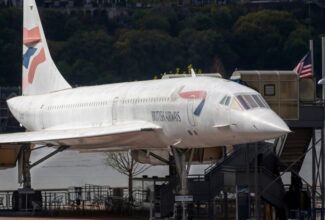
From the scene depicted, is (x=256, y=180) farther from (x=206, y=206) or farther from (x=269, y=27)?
(x=269, y=27)

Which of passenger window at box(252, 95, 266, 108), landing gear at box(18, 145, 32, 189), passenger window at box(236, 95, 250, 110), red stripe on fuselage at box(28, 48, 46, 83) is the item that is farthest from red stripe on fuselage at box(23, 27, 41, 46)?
passenger window at box(252, 95, 266, 108)

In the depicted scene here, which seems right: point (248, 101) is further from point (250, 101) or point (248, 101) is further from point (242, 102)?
point (242, 102)

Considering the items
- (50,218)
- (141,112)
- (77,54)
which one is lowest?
(50,218)

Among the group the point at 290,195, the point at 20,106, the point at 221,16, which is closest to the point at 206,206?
the point at 290,195

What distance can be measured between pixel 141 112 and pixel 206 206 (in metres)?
4.10

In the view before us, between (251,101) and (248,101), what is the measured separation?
0.26ft

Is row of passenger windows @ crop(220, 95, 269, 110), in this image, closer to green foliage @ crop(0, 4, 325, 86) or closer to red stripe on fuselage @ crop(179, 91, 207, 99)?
red stripe on fuselage @ crop(179, 91, 207, 99)

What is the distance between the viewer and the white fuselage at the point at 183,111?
44969 millimetres

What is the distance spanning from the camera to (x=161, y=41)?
139m

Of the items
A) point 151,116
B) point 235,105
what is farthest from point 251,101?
point 151,116

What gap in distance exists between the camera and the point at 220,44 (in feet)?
469

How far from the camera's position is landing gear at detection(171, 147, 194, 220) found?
46344 mm

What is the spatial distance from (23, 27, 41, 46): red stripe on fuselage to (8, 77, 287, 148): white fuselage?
7034 mm

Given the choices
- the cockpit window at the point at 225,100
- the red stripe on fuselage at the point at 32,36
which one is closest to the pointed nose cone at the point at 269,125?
the cockpit window at the point at 225,100
